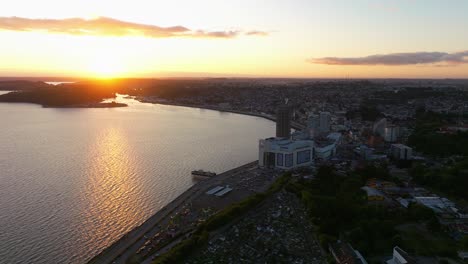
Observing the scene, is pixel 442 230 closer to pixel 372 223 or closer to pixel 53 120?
pixel 372 223

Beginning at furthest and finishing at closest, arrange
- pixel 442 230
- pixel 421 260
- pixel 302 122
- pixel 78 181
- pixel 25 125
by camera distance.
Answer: pixel 302 122 < pixel 25 125 < pixel 78 181 < pixel 442 230 < pixel 421 260

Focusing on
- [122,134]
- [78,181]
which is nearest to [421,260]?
[78,181]

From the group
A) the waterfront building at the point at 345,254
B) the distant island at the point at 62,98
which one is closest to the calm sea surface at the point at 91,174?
the waterfront building at the point at 345,254

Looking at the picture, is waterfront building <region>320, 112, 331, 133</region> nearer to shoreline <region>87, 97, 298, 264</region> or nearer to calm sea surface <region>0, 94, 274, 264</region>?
calm sea surface <region>0, 94, 274, 264</region>

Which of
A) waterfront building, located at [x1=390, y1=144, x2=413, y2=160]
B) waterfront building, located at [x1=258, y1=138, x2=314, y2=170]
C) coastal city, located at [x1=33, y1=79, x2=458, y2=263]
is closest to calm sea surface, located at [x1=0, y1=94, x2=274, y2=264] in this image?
coastal city, located at [x1=33, y1=79, x2=458, y2=263]

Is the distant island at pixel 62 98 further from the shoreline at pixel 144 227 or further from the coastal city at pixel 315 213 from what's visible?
the shoreline at pixel 144 227
